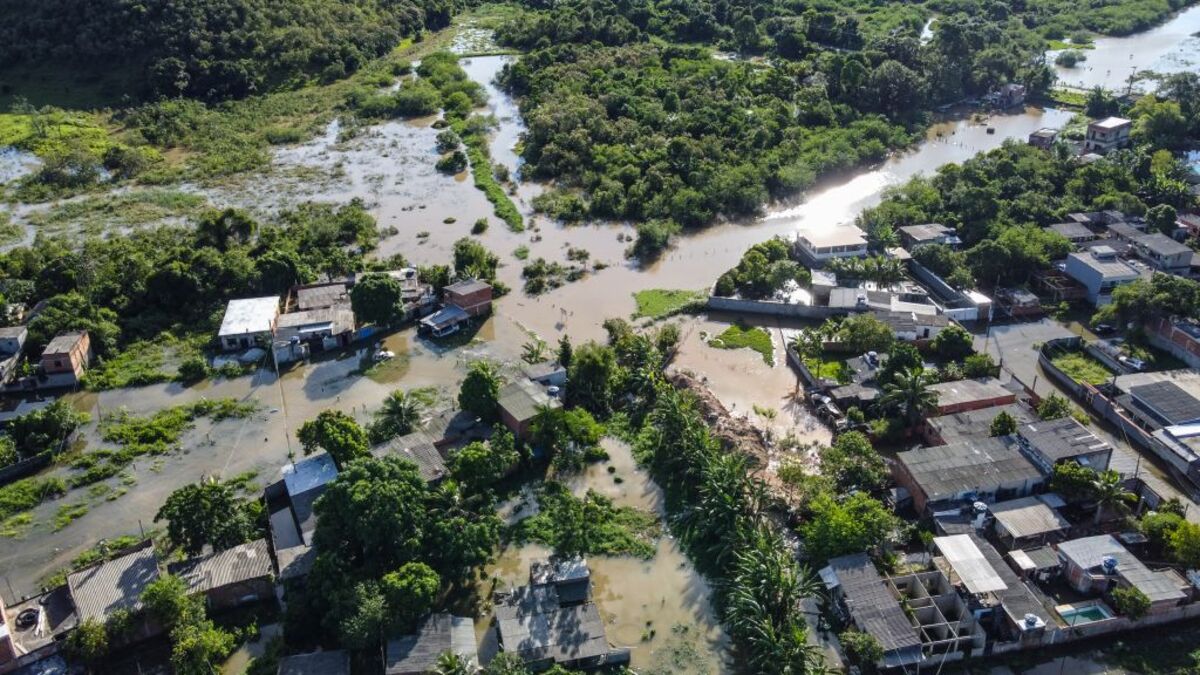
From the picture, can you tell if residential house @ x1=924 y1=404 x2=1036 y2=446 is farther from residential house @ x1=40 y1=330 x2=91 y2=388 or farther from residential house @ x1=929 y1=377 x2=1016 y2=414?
residential house @ x1=40 y1=330 x2=91 y2=388

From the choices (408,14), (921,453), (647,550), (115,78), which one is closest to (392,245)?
(647,550)

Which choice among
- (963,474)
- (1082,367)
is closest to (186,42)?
(963,474)

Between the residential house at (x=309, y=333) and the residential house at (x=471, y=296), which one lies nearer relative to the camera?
the residential house at (x=309, y=333)

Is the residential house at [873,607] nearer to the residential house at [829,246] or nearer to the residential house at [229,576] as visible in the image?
the residential house at [229,576]

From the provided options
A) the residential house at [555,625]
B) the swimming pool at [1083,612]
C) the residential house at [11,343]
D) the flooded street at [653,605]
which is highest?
the residential house at [11,343]

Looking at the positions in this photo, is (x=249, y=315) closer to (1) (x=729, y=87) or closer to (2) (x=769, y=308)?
(2) (x=769, y=308)

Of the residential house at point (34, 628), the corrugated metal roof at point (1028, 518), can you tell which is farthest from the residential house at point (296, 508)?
the corrugated metal roof at point (1028, 518)

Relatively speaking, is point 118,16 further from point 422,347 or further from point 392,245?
point 422,347
